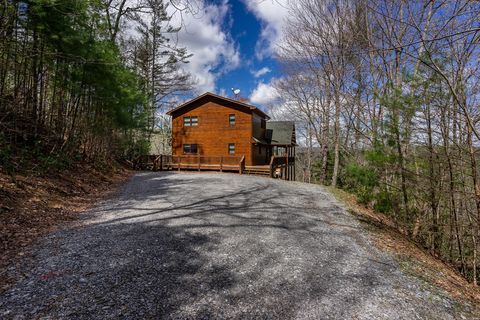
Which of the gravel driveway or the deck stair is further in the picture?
the deck stair

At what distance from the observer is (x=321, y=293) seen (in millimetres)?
3094

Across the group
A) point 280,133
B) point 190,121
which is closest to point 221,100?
point 190,121

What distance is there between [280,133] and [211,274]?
19536 millimetres

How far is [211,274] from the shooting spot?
337 cm

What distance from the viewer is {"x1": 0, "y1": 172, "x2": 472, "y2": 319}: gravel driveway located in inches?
104

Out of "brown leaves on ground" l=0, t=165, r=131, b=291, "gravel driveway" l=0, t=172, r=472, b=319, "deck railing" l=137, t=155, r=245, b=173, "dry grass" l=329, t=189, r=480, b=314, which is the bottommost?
"dry grass" l=329, t=189, r=480, b=314

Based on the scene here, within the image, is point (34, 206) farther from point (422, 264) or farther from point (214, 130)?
point (214, 130)

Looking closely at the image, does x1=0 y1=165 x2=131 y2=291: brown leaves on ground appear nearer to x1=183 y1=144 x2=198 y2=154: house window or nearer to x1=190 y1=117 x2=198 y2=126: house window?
x1=183 y1=144 x2=198 y2=154: house window

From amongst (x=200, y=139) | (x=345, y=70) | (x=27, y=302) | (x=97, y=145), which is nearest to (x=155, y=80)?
(x=200, y=139)

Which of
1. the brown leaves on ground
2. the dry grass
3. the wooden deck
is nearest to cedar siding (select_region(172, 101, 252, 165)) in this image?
the wooden deck

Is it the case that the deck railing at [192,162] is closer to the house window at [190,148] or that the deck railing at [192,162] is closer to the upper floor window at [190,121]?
the house window at [190,148]

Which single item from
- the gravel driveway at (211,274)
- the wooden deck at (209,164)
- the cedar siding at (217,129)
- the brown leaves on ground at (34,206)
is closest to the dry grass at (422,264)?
the gravel driveway at (211,274)

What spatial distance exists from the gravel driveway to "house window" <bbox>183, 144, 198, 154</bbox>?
13.1 meters

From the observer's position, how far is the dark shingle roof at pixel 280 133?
2112 centimetres
